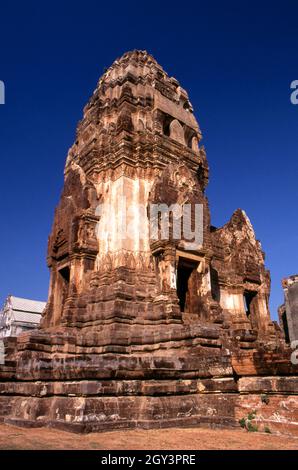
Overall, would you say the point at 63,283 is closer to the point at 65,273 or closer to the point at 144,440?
the point at 65,273

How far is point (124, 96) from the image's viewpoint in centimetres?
1739

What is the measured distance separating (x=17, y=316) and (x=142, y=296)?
29672 mm

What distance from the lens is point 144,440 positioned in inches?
257

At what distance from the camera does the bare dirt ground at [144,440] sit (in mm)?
5938

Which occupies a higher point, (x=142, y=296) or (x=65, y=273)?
(x=65, y=273)

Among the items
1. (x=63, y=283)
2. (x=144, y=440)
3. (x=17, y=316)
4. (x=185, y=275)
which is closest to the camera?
(x=144, y=440)

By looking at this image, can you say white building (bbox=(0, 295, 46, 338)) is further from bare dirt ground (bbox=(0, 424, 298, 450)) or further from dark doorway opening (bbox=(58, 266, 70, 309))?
bare dirt ground (bbox=(0, 424, 298, 450))

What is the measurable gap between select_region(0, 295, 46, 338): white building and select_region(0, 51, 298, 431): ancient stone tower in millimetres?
24099

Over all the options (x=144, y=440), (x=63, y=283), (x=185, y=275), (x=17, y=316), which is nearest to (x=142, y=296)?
(x=185, y=275)

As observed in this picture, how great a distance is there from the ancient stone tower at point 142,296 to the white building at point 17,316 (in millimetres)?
24099

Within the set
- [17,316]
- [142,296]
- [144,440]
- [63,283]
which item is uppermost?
[17,316]

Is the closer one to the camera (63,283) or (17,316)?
(63,283)

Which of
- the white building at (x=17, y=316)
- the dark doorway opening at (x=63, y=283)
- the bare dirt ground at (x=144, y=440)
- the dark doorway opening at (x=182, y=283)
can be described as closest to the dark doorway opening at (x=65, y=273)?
the dark doorway opening at (x=63, y=283)

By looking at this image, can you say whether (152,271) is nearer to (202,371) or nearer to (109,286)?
(109,286)
